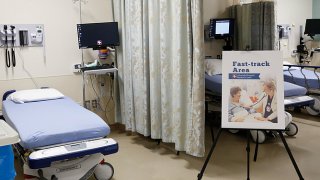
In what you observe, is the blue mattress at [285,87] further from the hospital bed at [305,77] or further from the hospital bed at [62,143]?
the hospital bed at [62,143]

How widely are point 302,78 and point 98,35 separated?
293 centimetres

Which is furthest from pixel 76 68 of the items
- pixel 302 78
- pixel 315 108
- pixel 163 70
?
pixel 315 108

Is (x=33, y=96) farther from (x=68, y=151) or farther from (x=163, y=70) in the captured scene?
(x=163, y=70)

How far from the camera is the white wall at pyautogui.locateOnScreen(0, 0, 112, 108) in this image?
4.00m

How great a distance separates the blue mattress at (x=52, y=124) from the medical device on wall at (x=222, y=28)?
2.60m

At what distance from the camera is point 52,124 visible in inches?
108

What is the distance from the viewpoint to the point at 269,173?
318 cm

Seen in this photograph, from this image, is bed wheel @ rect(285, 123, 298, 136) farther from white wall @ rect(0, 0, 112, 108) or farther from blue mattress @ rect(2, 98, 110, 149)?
white wall @ rect(0, 0, 112, 108)

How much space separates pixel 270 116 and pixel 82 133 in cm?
161

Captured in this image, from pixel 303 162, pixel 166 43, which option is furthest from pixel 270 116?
pixel 166 43

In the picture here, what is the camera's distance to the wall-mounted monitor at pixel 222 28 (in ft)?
16.1

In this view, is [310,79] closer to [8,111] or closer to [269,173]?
[269,173]

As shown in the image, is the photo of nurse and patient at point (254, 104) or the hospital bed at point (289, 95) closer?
the photo of nurse and patient at point (254, 104)

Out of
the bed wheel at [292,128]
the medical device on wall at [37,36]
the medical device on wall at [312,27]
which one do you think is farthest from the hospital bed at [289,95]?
the medical device on wall at [37,36]
